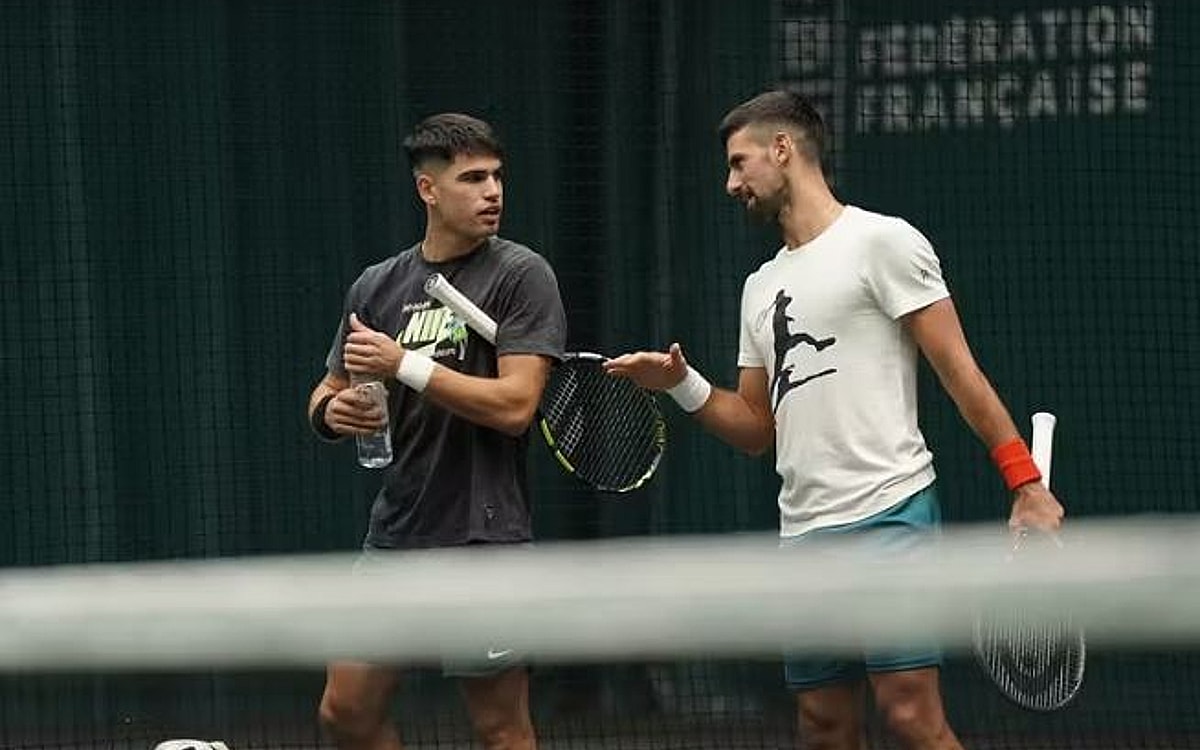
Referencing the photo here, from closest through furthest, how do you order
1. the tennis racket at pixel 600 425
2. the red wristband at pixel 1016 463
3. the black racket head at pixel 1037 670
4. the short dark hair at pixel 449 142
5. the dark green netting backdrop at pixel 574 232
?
1. the red wristband at pixel 1016 463
2. the black racket head at pixel 1037 670
3. the short dark hair at pixel 449 142
4. the tennis racket at pixel 600 425
5. the dark green netting backdrop at pixel 574 232

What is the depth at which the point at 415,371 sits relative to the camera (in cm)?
523

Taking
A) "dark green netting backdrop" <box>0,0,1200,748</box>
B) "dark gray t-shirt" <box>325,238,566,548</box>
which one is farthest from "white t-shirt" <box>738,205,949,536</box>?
"dark green netting backdrop" <box>0,0,1200,748</box>

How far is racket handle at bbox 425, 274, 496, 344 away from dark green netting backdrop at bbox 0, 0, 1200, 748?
2.53 meters

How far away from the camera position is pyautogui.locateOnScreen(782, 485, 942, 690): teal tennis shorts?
5.13 metres

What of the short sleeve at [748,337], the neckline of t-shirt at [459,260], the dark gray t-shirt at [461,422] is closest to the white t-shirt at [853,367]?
the short sleeve at [748,337]

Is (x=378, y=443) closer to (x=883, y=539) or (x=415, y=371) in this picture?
(x=415, y=371)

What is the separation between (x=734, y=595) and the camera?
1.83 metres

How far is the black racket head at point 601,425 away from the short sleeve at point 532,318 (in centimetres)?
37

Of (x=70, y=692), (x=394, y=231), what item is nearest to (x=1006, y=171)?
(x=394, y=231)

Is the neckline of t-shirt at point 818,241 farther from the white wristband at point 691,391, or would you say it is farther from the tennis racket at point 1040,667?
the tennis racket at point 1040,667

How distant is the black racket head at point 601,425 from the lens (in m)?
5.83

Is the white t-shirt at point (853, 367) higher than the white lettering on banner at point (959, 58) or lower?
lower

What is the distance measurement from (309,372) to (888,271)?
3.05 m

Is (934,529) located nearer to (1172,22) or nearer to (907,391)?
(907,391)
